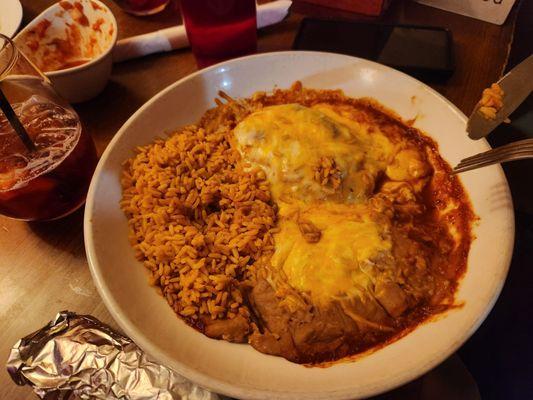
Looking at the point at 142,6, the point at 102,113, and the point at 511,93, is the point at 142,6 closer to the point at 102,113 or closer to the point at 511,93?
the point at 102,113

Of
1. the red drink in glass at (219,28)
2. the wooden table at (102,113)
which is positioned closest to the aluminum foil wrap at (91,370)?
the wooden table at (102,113)

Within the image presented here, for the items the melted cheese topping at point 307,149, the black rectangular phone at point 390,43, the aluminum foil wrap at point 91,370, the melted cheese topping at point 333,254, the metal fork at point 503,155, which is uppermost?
the metal fork at point 503,155

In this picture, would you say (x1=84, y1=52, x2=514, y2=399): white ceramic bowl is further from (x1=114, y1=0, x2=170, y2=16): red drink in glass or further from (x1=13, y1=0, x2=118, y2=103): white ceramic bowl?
(x1=114, y1=0, x2=170, y2=16): red drink in glass

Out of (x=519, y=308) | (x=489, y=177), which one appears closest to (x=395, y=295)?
(x=489, y=177)

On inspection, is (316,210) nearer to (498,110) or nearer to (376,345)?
(376,345)

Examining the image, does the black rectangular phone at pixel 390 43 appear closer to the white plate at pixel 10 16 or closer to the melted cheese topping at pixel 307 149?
the melted cheese topping at pixel 307 149

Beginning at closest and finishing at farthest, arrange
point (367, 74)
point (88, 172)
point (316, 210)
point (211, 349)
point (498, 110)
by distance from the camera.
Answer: point (211, 349) < point (498, 110) < point (316, 210) < point (88, 172) < point (367, 74)
